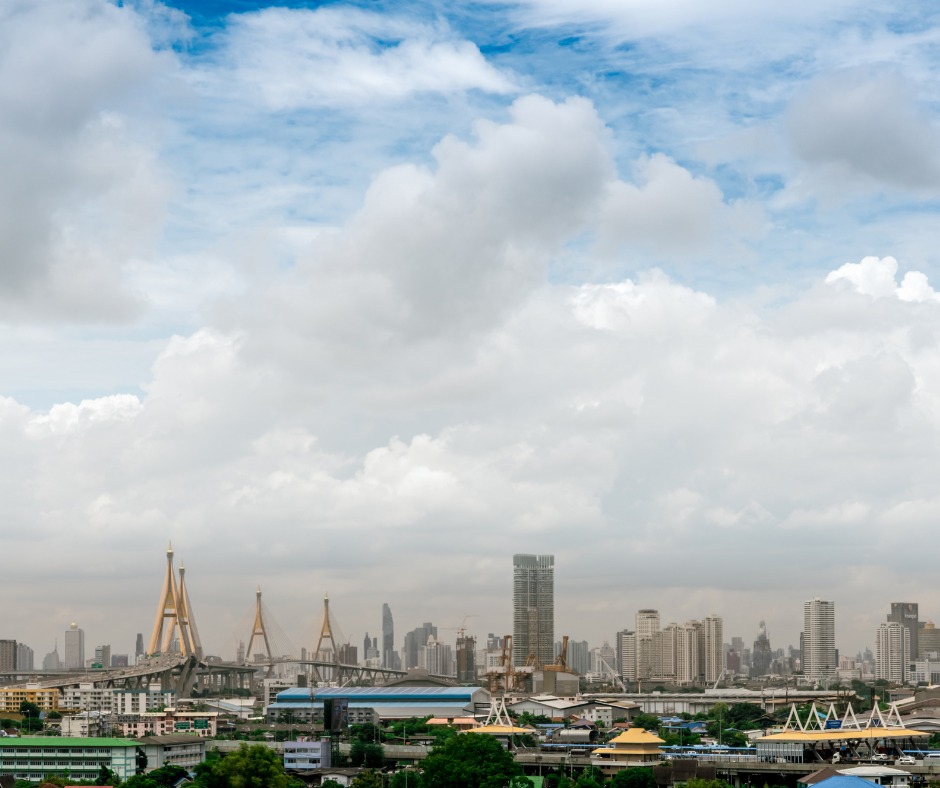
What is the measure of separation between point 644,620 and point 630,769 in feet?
284

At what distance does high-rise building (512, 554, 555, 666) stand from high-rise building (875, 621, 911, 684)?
1197 inches

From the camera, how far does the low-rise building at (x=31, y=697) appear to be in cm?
5957

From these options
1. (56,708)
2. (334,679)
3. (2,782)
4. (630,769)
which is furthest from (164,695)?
(334,679)

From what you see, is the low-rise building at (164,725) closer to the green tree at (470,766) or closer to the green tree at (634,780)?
the green tree at (470,766)

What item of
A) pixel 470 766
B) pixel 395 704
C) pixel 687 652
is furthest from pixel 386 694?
pixel 687 652

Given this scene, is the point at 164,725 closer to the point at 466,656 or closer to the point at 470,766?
the point at 470,766

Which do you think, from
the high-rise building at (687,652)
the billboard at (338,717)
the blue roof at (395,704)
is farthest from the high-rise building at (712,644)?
the billboard at (338,717)

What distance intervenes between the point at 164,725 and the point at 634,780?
1775 centimetres

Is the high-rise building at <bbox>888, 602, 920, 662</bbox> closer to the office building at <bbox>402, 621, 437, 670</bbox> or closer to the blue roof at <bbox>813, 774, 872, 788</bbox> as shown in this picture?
the office building at <bbox>402, 621, 437, 670</bbox>

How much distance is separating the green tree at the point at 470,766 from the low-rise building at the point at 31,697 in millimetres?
39315

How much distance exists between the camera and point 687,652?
102 meters

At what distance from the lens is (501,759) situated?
85.3 ft

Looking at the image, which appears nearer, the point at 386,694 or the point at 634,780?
the point at 634,780

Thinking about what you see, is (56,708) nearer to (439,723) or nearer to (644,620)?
(439,723)
